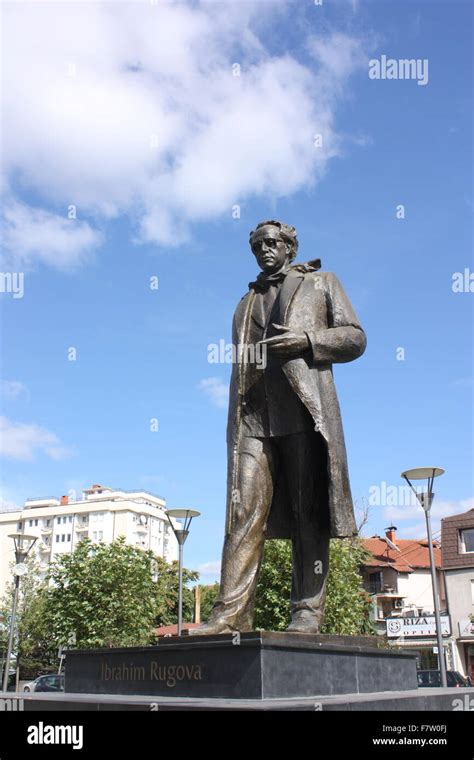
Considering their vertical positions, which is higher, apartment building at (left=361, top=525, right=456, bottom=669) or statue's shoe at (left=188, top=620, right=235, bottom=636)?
apartment building at (left=361, top=525, right=456, bottom=669)

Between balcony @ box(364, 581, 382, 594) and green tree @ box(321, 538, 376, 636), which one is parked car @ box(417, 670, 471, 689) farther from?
balcony @ box(364, 581, 382, 594)

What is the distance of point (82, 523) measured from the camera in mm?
81438

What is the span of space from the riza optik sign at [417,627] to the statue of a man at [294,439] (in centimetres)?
2994

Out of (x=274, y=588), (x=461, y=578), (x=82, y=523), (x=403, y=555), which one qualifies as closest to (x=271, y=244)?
(x=274, y=588)

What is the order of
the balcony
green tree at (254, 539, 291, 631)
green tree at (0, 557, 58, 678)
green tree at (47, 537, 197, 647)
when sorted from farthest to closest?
the balcony, green tree at (0, 557, 58, 678), green tree at (47, 537, 197, 647), green tree at (254, 539, 291, 631)

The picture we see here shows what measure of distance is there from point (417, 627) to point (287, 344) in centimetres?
3883

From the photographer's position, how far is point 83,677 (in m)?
5.05

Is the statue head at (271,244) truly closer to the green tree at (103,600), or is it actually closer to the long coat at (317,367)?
the long coat at (317,367)

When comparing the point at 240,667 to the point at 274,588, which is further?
the point at 274,588

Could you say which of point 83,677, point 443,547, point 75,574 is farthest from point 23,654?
point 83,677

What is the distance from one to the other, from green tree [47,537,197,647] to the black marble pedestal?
22687 mm

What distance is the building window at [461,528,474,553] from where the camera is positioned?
39125 millimetres

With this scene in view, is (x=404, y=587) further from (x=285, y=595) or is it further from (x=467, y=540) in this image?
(x=285, y=595)

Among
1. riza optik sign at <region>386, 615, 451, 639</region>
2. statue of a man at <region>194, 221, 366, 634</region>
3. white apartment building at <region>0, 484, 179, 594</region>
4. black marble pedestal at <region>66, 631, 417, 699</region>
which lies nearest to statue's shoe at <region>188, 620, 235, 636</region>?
black marble pedestal at <region>66, 631, 417, 699</region>
